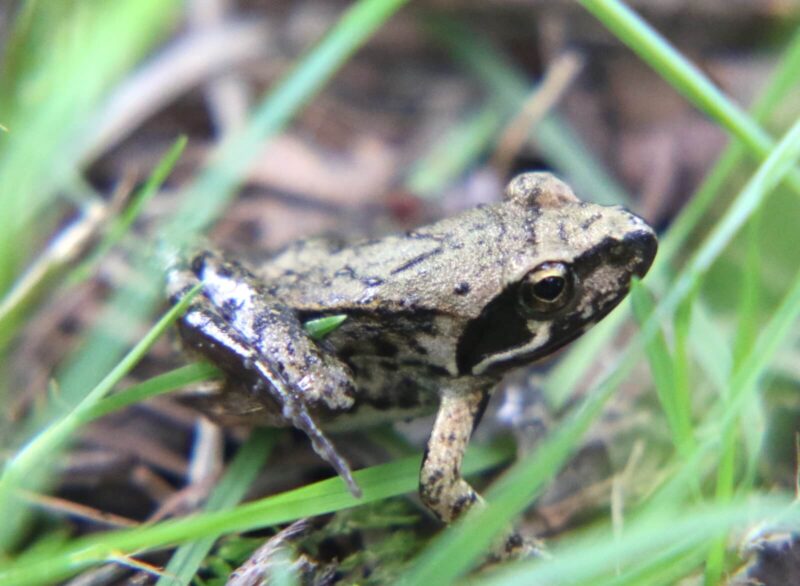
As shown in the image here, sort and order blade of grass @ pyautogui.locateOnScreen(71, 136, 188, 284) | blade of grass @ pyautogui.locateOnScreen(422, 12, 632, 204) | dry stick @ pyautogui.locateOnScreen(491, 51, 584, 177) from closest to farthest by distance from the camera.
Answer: blade of grass @ pyautogui.locateOnScreen(71, 136, 188, 284)
blade of grass @ pyautogui.locateOnScreen(422, 12, 632, 204)
dry stick @ pyautogui.locateOnScreen(491, 51, 584, 177)

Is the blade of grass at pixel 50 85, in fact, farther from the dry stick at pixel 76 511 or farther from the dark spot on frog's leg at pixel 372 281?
the dark spot on frog's leg at pixel 372 281

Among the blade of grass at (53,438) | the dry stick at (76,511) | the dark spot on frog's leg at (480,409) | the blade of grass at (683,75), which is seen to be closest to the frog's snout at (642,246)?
the blade of grass at (683,75)

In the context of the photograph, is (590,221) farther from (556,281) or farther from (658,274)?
(658,274)

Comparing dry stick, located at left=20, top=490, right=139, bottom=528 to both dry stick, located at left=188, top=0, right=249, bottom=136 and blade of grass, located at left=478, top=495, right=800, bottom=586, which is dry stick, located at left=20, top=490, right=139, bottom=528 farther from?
dry stick, located at left=188, top=0, right=249, bottom=136

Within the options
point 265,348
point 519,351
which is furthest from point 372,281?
point 519,351

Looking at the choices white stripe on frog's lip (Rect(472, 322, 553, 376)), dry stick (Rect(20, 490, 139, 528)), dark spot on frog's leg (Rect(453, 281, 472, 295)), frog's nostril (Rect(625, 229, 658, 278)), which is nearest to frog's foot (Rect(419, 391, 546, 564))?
white stripe on frog's lip (Rect(472, 322, 553, 376))

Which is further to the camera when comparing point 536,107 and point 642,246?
point 536,107

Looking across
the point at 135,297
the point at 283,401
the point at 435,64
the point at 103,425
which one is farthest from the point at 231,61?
the point at 283,401

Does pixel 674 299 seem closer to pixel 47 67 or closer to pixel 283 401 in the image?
pixel 283 401
